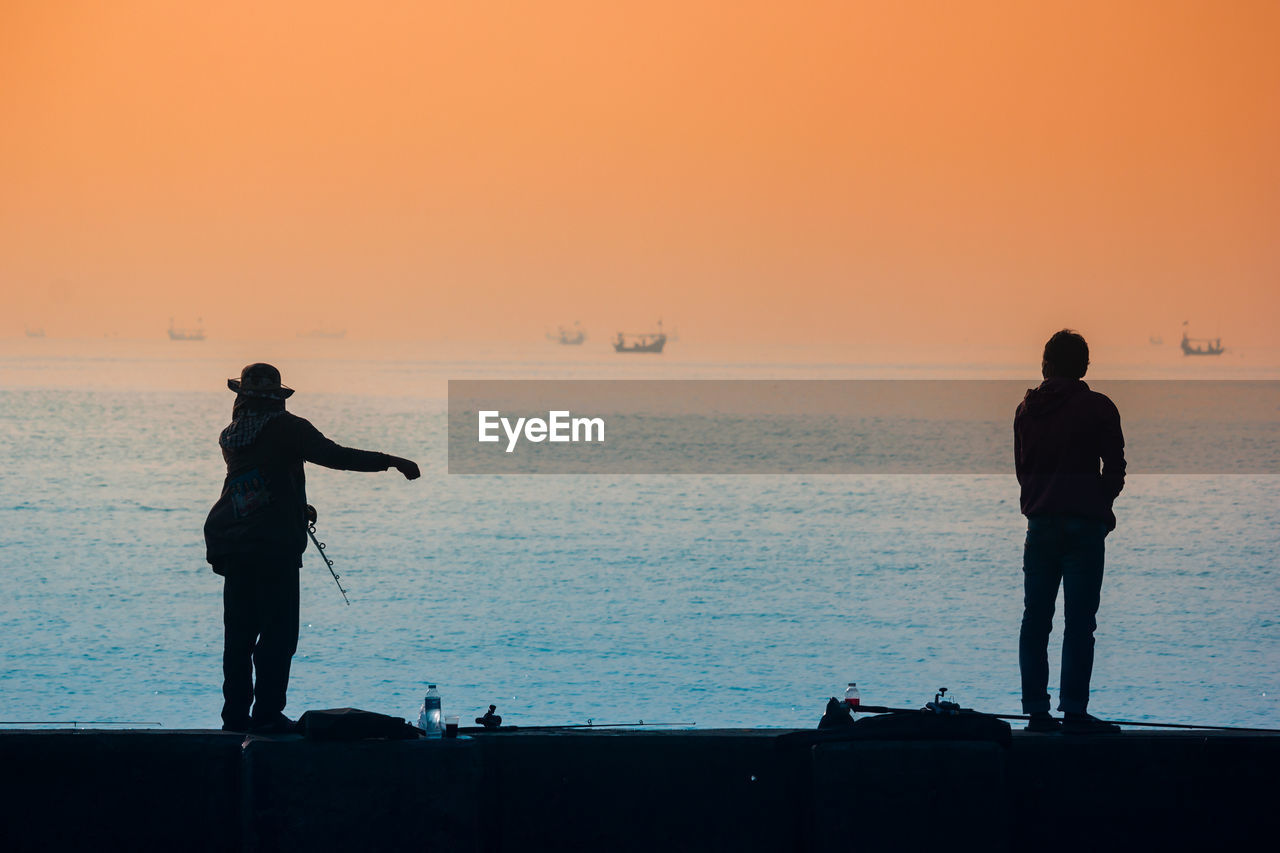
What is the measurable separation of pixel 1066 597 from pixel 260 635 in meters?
2.96

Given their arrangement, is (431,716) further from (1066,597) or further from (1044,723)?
(1066,597)

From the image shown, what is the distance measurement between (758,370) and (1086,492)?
10175 centimetres

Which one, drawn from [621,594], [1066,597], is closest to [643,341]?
[621,594]

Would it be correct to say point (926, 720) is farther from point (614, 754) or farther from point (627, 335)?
point (627, 335)

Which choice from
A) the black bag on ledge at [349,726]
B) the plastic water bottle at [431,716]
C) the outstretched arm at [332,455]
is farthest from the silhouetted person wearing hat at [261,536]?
the black bag on ledge at [349,726]

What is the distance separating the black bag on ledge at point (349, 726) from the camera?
3.97 m

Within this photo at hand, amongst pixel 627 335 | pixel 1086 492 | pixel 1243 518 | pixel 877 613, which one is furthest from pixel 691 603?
pixel 627 335

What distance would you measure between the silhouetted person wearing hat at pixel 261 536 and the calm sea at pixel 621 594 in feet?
50.3

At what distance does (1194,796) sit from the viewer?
4066 millimetres

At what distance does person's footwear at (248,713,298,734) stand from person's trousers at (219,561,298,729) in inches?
1.6

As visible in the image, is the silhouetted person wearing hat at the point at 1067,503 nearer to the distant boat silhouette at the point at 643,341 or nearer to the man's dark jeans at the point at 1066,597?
the man's dark jeans at the point at 1066,597

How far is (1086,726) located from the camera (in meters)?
4.28

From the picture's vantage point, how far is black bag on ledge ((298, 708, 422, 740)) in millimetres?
3967

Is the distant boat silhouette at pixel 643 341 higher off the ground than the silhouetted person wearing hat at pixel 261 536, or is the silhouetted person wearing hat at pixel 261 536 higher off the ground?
the distant boat silhouette at pixel 643 341
